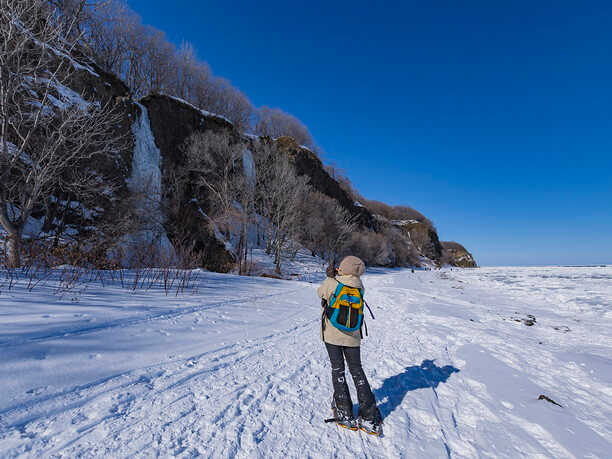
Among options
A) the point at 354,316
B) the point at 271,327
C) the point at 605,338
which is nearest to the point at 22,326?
the point at 271,327

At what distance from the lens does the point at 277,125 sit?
48.1 metres

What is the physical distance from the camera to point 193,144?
926 inches

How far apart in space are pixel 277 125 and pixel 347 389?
50.3 metres

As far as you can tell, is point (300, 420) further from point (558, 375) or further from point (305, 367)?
point (558, 375)

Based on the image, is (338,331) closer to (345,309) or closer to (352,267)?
(345,309)

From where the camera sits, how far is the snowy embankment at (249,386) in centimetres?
232

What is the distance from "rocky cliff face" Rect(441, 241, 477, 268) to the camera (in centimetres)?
9496

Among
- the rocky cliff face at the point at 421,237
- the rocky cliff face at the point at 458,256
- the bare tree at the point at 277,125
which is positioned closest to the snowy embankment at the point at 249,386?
the bare tree at the point at 277,125

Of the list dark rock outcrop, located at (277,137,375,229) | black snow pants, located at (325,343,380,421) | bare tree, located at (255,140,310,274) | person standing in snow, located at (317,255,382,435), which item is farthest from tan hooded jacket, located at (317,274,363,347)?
dark rock outcrop, located at (277,137,375,229)

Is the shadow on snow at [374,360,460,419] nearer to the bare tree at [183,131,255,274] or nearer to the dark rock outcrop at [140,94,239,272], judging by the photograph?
the dark rock outcrop at [140,94,239,272]

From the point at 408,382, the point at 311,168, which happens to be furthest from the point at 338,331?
the point at 311,168

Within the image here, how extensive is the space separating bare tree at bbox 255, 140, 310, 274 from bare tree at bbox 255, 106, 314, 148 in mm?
20881

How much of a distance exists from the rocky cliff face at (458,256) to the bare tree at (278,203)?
274 feet

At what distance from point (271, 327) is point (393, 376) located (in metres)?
2.98
